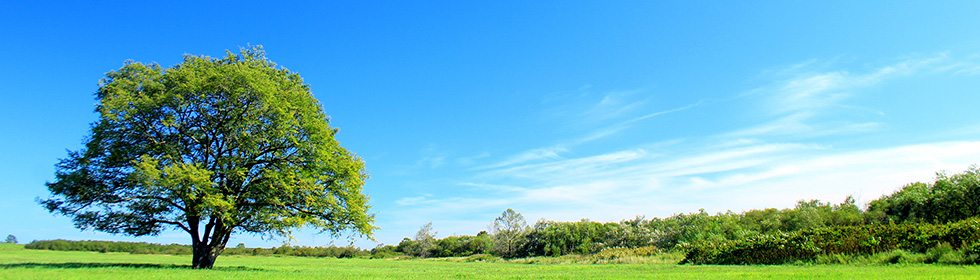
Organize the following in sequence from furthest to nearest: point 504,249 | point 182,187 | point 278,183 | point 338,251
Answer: point 338,251, point 504,249, point 278,183, point 182,187

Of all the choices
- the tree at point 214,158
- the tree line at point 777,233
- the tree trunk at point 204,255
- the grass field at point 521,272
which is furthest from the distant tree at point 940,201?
the tree trunk at point 204,255

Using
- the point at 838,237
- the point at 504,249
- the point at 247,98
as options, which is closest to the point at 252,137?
the point at 247,98

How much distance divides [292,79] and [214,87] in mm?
5129

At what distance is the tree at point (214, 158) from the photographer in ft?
63.3

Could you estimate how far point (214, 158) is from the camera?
2091 cm

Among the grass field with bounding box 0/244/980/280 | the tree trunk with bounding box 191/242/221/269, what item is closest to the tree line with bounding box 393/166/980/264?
the grass field with bounding box 0/244/980/280

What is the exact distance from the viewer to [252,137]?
65.2 feet

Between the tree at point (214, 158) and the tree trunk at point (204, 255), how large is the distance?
0.04 meters

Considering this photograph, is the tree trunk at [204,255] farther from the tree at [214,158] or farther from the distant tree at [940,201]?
the distant tree at [940,201]

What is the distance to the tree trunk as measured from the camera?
66.7 ft

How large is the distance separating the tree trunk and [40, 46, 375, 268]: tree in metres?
0.04

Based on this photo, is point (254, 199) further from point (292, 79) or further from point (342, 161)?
point (292, 79)

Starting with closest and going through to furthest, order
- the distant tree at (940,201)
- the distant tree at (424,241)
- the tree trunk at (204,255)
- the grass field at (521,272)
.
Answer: the grass field at (521,272) < the tree trunk at (204,255) < the distant tree at (940,201) < the distant tree at (424,241)

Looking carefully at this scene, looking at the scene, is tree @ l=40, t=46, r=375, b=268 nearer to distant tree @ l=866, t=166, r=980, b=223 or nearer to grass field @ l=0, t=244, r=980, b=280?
grass field @ l=0, t=244, r=980, b=280
